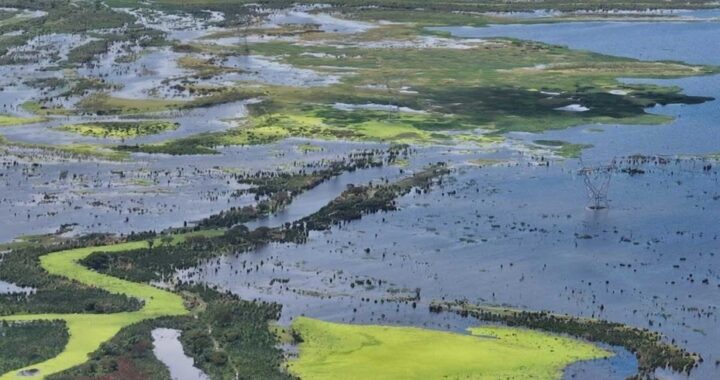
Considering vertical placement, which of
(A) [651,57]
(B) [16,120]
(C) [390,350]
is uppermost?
(A) [651,57]

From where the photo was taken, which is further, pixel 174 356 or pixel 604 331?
pixel 604 331

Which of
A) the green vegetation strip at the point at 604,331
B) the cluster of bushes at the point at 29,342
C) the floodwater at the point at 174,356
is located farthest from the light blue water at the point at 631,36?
the cluster of bushes at the point at 29,342

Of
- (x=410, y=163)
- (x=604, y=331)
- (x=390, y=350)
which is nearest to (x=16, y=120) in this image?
(x=410, y=163)

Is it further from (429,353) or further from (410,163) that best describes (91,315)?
(410,163)

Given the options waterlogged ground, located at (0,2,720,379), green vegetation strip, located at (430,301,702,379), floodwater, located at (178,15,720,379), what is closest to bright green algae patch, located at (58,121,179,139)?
waterlogged ground, located at (0,2,720,379)

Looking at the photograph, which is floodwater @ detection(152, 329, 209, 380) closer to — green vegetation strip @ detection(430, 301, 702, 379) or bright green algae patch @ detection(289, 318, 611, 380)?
bright green algae patch @ detection(289, 318, 611, 380)

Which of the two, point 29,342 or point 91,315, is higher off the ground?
point 29,342

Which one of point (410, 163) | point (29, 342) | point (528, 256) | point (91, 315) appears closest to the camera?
point (29, 342)

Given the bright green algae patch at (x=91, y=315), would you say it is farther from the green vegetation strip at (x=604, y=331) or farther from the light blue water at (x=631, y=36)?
the light blue water at (x=631, y=36)
